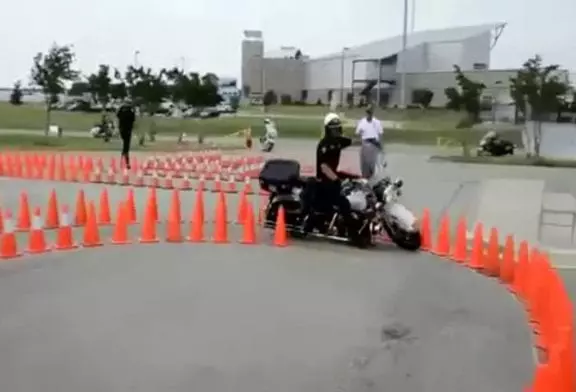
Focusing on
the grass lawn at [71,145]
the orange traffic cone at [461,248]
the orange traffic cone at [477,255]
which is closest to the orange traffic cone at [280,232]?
the orange traffic cone at [461,248]

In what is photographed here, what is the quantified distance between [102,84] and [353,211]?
170 feet

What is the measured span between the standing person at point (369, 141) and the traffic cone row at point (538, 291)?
21.6ft

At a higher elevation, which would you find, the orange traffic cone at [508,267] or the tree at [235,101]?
the orange traffic cone at [508,267]

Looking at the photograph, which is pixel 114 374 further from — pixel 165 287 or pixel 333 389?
pixel 165 287

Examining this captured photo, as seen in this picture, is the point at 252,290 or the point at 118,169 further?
the point at 118,169

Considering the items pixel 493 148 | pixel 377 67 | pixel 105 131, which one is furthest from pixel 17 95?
pixel 493 148

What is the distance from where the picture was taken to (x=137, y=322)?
9234 millimetres

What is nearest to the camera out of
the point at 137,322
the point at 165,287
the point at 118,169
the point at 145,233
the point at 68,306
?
the point at 137,322

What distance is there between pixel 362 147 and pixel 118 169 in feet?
25.7

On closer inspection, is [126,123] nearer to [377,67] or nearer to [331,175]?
[331,175]

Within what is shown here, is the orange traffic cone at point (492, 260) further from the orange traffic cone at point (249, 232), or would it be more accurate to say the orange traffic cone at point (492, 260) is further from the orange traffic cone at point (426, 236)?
the orange traffic cone at point (249, 232)

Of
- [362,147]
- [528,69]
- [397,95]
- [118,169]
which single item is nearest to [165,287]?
[362,147]

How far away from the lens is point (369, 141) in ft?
76.8

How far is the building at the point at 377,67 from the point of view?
105 m
